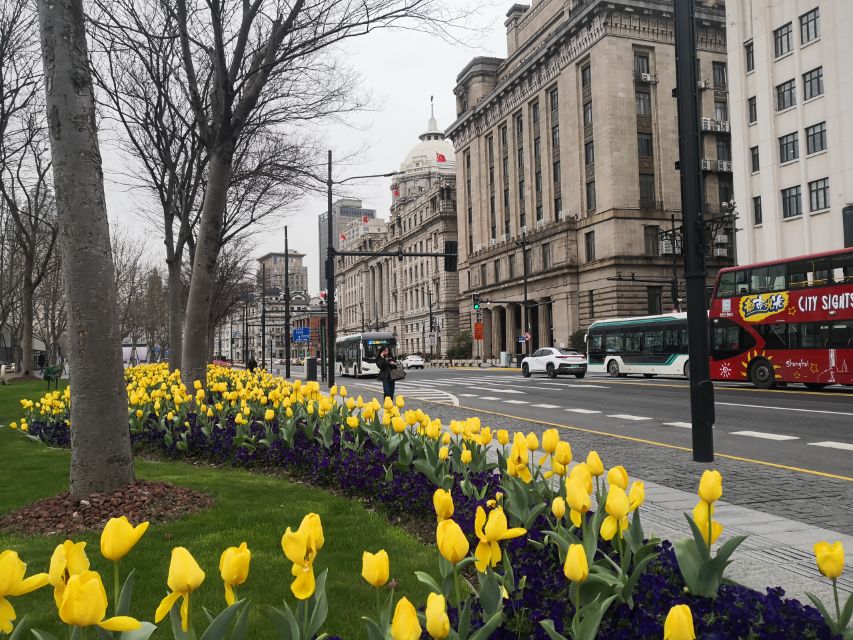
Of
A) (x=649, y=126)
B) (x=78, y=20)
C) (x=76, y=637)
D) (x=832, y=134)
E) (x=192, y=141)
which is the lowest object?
(x=76, y=637)

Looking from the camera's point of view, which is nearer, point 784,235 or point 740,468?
point 740,468

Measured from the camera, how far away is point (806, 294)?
20.8 meters

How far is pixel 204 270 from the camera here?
1288 cm

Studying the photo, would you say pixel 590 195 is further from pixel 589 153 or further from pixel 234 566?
pixel 234 566

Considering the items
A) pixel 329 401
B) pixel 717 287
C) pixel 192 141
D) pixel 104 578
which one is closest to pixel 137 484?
pixel 104 578

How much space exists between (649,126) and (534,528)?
5669 centimetres

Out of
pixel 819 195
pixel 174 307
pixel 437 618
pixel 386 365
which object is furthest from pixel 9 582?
pixel 819 195

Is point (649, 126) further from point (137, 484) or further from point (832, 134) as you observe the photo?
point (137, 484)

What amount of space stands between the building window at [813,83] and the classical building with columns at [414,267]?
48195 mm

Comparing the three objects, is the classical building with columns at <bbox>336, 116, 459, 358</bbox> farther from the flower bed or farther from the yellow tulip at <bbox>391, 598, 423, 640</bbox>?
the yellow tulip at <bbox>391, 598, 423, 640</bbox>

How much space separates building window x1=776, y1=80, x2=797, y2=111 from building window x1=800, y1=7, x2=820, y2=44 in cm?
219

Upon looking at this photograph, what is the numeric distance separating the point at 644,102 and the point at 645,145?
3.49 metres

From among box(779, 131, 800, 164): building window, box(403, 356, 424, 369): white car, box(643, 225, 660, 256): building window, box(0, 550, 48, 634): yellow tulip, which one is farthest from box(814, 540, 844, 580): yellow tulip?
box(403, 356, 424, 369): white car

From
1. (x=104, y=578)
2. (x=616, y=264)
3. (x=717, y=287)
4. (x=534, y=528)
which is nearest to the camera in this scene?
(x=534, y=528)
